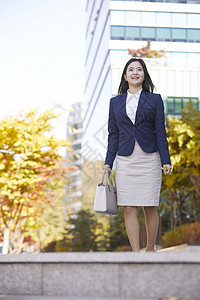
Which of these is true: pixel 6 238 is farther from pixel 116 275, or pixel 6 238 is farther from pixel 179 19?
pixel 179 19

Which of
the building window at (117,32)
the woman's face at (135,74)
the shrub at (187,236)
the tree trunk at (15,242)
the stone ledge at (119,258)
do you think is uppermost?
the building window at (117,32)

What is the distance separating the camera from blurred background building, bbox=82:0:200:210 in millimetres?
31391

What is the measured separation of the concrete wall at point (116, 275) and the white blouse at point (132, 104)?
195cm

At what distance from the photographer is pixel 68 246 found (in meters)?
25.5

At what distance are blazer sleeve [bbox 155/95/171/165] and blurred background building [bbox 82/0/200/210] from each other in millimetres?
23996

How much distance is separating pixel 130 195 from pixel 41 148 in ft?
39.1

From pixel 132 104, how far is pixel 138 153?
0.51 m

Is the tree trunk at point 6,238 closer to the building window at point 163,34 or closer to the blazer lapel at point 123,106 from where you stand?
the blazer lapel at point 123,106

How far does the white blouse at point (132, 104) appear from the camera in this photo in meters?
4.93

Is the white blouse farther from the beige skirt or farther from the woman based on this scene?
the beige skirt

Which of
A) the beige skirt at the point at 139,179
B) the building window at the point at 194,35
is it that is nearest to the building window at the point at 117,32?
the building window at the point at 194,35

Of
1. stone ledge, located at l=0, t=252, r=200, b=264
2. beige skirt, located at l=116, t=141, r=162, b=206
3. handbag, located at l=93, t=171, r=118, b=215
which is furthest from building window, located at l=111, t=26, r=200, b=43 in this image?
stone ledge, located at l=0, t=252, r=200, b=264

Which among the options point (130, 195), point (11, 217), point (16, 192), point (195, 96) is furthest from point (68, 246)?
point (130, 195)

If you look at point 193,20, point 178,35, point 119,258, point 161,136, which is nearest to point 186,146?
point 161,136
